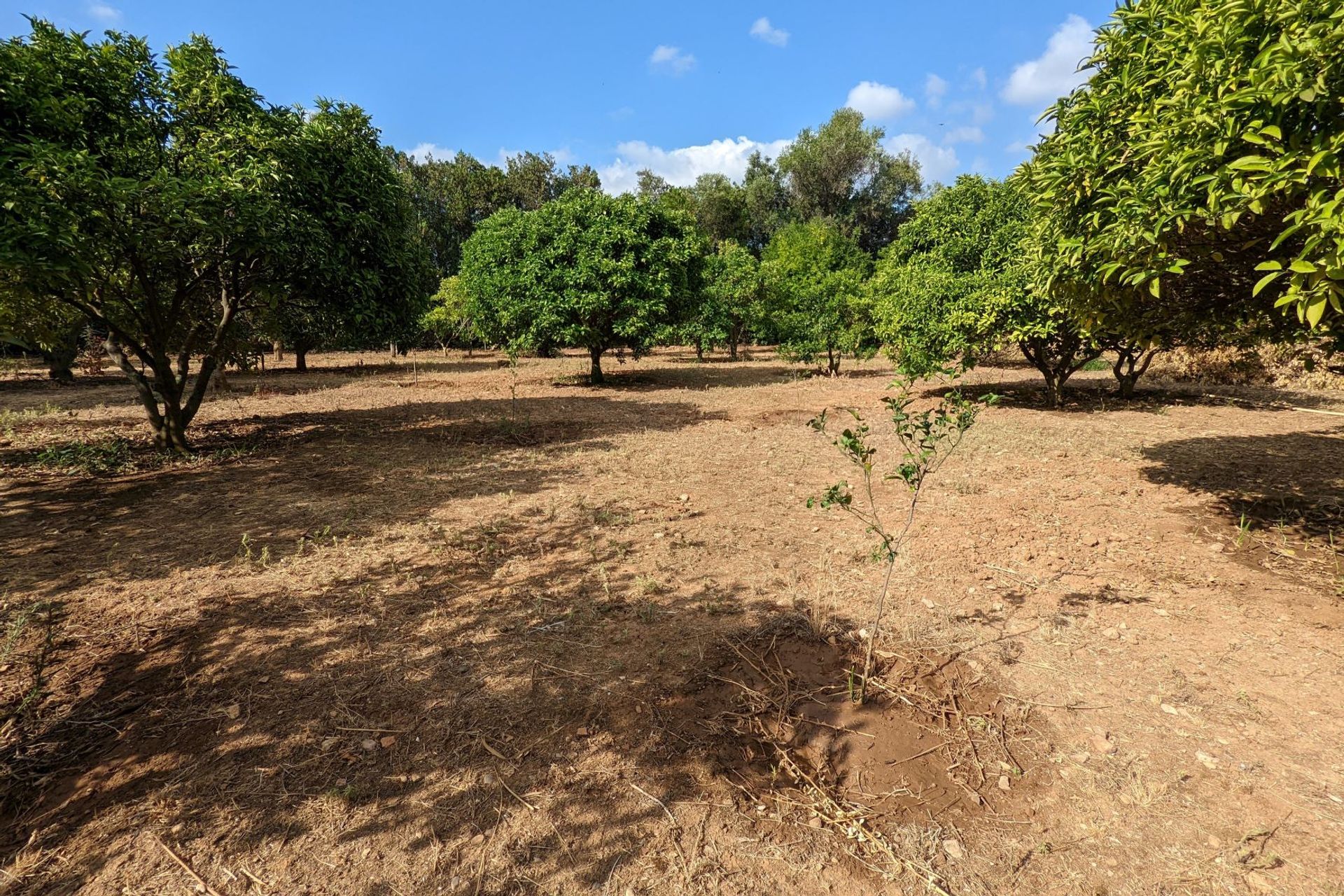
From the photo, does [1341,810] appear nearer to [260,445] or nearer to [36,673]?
[36,673]

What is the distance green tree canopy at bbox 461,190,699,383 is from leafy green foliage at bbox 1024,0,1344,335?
544 inches

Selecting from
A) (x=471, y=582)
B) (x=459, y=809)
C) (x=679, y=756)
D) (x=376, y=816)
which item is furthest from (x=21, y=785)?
(x=679, y=756)

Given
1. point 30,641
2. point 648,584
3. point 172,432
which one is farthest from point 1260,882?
point 172,432

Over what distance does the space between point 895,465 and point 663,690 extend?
7.31 meters

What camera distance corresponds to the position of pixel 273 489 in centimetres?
834

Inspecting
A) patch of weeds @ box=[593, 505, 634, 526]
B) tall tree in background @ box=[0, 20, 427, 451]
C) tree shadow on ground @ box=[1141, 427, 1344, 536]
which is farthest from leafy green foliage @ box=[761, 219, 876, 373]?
tall tree in background @ box=[0, 20, 427, 451]

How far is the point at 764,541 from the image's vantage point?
21.5 feet

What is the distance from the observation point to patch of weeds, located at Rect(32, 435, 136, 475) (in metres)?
9.03

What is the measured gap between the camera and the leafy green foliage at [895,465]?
12.5ft

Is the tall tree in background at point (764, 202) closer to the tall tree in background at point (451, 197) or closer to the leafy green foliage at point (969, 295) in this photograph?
the tall tree in background at point (451, 197)

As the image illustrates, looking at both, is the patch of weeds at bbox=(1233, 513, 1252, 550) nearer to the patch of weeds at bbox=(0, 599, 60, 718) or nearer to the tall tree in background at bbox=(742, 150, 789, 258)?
the patch of weeds at bbox=(0, 599, 60, 718)

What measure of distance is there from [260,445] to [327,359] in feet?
88.7

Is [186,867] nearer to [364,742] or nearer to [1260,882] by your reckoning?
[364,742]

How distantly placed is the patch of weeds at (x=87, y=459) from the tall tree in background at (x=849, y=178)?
44.8 m
